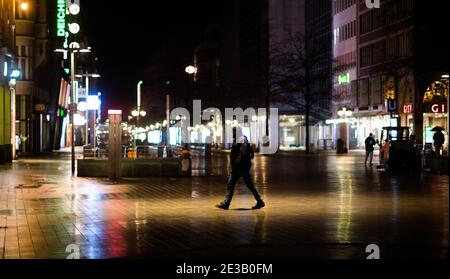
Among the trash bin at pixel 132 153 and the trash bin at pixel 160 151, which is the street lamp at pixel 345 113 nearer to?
the trash bin at pixel 132 153

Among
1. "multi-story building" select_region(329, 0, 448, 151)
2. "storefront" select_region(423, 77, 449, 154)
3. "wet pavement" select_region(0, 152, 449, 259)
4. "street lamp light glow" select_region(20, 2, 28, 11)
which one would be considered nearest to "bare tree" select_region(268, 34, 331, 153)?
"multi-story building" select_region(329, 0, 448, 151)

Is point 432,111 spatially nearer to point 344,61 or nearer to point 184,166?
point 344,61

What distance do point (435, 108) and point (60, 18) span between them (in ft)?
108

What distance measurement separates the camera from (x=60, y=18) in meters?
67.3

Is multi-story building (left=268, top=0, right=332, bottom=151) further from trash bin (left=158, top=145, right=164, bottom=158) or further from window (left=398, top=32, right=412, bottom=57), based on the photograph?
trash bin (left=158, top=145, right=164, bottom=158)

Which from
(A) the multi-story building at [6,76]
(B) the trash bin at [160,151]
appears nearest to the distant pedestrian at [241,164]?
(B) the trash bin at [160,151]

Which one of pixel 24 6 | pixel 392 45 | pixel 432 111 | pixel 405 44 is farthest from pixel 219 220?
pixel 392 45

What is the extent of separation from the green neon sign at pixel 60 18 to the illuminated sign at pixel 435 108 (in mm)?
32057

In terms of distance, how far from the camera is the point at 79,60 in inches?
4488

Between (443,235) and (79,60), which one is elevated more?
(79,60)

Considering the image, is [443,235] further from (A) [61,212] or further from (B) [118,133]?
(B) [118,133]
